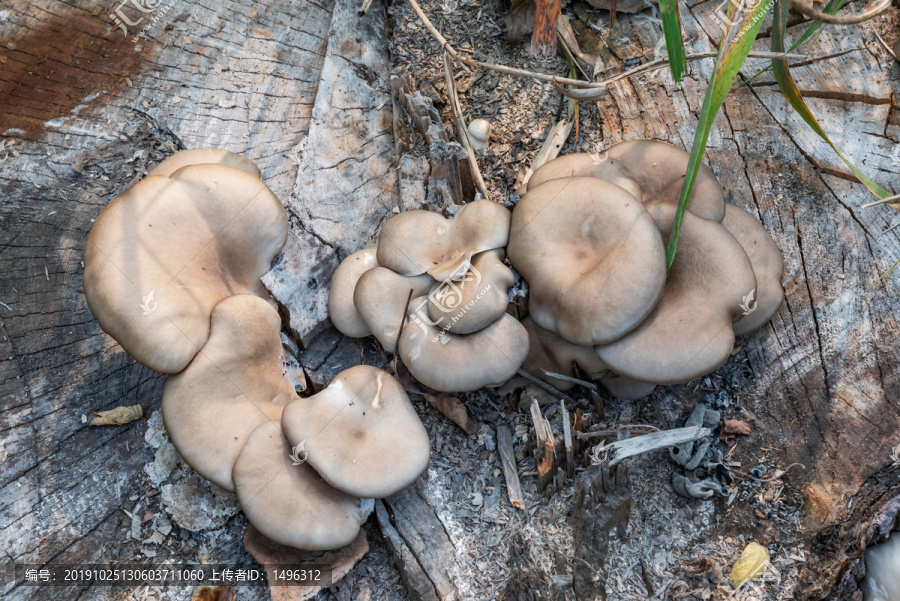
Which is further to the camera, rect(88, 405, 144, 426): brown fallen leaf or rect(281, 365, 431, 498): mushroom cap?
rect(88, 405, 144, 426): brown fallen leaf

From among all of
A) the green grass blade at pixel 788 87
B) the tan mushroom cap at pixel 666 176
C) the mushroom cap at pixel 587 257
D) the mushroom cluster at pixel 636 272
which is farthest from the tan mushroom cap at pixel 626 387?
the green grass blade at pixel 788 87

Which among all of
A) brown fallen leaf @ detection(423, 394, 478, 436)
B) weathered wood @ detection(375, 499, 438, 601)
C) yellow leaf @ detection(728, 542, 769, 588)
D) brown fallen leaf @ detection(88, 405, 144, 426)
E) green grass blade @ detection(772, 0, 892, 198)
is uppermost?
green grass blade @ detection(772, 0, 892, 198)

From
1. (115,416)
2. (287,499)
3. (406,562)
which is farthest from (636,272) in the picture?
(115,416)

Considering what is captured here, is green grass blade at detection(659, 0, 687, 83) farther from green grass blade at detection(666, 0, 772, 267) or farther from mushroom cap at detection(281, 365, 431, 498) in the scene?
mushroom cap at detection(281, 365, 431, 498)

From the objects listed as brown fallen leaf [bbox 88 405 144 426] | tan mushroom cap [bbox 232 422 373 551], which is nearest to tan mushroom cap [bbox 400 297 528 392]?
tan mushroom cap [bbox 232 422 373 551]

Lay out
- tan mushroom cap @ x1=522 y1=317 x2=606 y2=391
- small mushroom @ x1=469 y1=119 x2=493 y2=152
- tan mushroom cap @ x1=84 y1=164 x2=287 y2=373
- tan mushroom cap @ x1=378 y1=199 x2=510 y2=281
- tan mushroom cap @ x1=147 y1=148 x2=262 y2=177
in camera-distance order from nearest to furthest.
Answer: tan mushroom cap @ x1=84 y1=164 x2=287 y2=373
tan mushroom cap @ x1=378 y1=199 x2=510 y2=281
tan mushroom cap @ x1=522 y1=317 x2=606 y2=391
tan mushroom cap @ x1=147 y1=148 x2=262 y2=177
small mushroom @ x1=469 y1=119 x2=493 y2=152

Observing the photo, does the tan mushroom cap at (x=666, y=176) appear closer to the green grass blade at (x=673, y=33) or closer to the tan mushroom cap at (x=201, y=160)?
the green grass blade at (x=673, y=33)

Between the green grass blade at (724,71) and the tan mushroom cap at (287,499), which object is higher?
the green grass blade at (724,71)

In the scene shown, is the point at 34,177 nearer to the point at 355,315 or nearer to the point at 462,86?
the point at 355,315

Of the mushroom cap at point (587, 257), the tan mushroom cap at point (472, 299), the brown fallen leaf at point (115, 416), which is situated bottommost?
the brown fallen leaf at point (115, 416)
